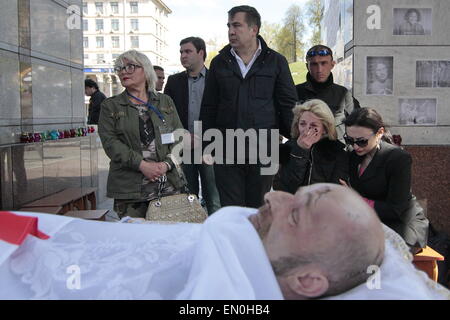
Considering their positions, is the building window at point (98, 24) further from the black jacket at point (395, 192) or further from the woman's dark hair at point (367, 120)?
the black jacket at point (395, 192)

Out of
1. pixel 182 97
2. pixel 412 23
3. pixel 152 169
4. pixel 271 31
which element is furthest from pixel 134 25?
pixel 152 169

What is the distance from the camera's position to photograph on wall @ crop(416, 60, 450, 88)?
546 cm

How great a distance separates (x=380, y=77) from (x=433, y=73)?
59cm

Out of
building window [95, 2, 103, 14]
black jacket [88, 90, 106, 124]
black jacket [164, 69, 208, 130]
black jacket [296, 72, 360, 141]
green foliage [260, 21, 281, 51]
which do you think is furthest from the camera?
building window [95, 2, 103, 14]

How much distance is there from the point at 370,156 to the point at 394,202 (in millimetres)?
370

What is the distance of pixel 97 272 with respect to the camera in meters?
1.68

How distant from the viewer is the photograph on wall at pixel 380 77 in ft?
17.9

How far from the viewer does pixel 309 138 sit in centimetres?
353

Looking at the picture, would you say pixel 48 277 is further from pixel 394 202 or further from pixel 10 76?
pixel 10 76

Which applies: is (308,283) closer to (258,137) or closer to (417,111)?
(258,137)

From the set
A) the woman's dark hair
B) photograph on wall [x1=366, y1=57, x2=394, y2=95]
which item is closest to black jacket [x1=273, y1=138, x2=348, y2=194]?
the woman's dark hair

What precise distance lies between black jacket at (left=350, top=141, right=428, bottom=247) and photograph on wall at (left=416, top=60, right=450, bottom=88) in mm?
2427

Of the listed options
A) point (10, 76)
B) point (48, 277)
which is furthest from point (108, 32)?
point (48, 277)

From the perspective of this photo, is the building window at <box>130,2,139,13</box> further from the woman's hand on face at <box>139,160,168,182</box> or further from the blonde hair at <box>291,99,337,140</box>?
the blonde hair at <box>291,99,337,140</box>
